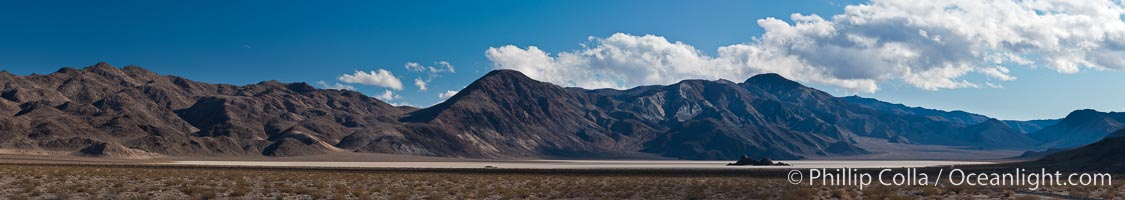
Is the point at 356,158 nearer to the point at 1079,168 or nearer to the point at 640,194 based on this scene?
the point at 1079,168

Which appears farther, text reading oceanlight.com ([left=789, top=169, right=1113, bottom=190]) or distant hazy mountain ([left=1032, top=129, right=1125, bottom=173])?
distant hazy mountain ([left=1032, top=129, right=1125, bottom=173])

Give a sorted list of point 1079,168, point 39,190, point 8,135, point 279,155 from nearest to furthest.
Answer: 1. point 39,190
2. point 1079,168
3. point 8,135
4. point 279,155

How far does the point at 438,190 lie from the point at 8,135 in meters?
158

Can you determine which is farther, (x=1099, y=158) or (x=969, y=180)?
(x=1099, y=158)

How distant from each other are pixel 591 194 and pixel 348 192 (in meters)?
10.7

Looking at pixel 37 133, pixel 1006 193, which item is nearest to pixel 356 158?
pixel 37 133

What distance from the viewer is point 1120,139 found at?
107 m

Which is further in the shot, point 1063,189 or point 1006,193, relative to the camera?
point 1063,189

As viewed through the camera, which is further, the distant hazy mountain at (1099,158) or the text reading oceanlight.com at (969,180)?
the distant hazy mountain at (1099,158)

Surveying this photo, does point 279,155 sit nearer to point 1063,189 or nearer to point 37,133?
point 37,133

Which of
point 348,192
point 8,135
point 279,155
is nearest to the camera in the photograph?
point 348,192

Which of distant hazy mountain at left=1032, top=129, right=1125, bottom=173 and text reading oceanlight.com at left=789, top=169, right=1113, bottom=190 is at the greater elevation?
distant hazy mountain at left=1032, top=129, right=1125, bottom=173

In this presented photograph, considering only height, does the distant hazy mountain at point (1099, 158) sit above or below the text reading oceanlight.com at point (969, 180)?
above

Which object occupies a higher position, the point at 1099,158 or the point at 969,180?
the point at 1099,158
